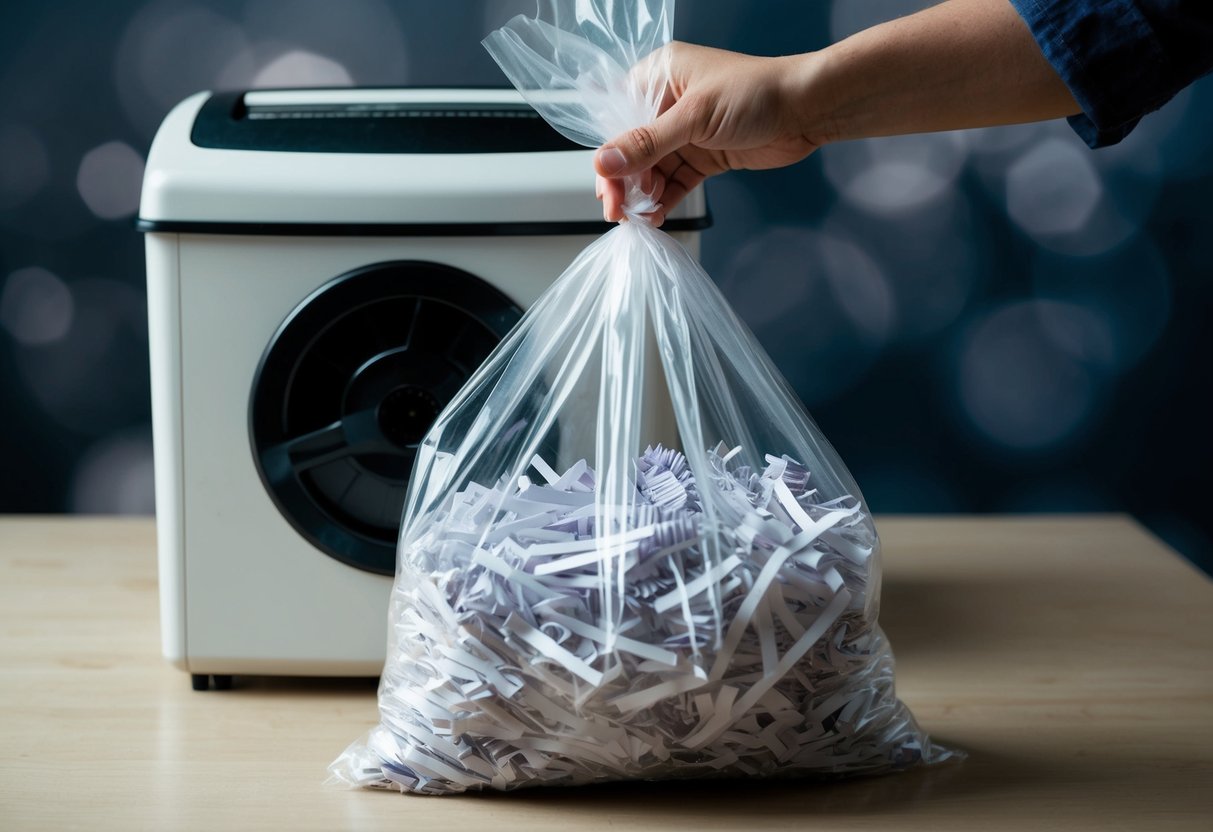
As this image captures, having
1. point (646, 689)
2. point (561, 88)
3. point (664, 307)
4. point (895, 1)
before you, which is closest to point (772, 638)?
point (646, 689)

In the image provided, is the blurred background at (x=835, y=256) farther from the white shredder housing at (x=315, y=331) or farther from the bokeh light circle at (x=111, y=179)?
the white shredder housing at (x=315, y=331)

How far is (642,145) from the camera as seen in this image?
0.68 m

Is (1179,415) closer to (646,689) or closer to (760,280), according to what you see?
(760,280)

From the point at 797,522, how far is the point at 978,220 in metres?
0.79

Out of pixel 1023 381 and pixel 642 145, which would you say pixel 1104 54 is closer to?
pixel 642 145

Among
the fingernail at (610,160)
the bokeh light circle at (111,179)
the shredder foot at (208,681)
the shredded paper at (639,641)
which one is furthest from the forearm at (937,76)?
the bokeh light circle at (111,179)

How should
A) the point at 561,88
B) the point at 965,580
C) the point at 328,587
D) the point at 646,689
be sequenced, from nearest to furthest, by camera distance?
the point at 646,689 → the point at 561,88 → the point at 328,587 → the point at 965,580

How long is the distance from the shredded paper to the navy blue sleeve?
0.85 feet

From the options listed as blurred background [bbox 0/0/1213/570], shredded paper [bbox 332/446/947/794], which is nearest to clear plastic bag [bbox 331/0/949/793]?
shredded paper [bbox 332/446/947/794]

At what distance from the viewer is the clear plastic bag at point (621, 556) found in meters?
0.61

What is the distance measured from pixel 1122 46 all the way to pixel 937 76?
97mm

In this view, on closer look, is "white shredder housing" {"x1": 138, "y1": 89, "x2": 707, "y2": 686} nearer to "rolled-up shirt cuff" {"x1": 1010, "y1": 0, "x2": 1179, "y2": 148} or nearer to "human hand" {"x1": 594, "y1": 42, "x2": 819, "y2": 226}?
"human hand" {"x1": 594, "y1": 42, "x2": 819, "y2": 226}

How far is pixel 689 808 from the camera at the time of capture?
66cm

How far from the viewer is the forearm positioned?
67 centimetres
